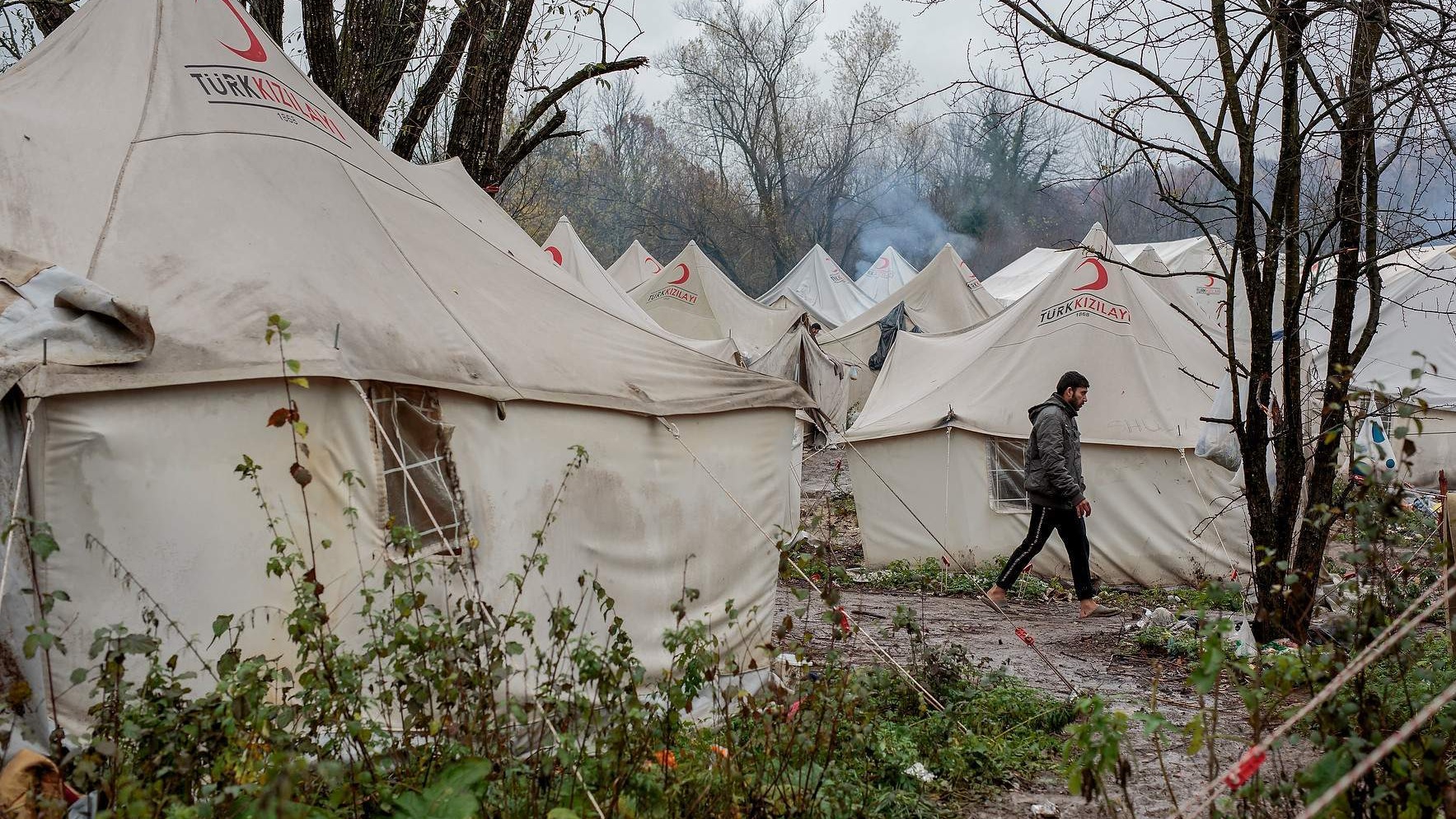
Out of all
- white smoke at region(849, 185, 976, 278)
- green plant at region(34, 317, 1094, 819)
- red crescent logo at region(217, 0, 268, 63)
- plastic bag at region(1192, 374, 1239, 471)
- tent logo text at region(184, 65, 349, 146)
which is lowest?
green plant at region(34, 317, 1094, 819)

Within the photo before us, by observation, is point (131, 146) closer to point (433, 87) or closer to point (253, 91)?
point (253, 91)

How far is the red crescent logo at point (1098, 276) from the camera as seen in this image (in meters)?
10.6

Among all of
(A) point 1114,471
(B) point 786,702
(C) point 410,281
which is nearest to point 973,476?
(A) point 1114,471

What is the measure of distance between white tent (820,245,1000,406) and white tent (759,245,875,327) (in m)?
4.32

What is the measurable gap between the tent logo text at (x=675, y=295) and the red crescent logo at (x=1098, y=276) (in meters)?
12.3

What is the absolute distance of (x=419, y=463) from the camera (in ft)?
15.9

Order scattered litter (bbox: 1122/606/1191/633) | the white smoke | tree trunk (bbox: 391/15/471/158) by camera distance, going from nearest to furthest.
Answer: scattered litter (bbox: 1122/606/1191/633), tree trunk (bbox: 391/15/471/158), the white smoke

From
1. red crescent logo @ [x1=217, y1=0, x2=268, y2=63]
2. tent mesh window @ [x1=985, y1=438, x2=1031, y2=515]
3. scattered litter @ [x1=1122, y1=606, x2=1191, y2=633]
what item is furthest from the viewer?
tent mesh window @ [x1=985, y1=438, x2=1031, y2=515]

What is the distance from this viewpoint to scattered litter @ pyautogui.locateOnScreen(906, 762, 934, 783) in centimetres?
438

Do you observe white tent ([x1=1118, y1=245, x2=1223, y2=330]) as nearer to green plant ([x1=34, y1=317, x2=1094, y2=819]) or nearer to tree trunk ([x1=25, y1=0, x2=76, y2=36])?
green plant ([x1=34, y1=317, x2=1094, y2=819])

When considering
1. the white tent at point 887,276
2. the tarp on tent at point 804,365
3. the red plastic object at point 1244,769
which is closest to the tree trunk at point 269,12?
the red plastic object at point 1244,769

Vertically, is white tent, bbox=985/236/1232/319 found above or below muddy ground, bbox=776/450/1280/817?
above

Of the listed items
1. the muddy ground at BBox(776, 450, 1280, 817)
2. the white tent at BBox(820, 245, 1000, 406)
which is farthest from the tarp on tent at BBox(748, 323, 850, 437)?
the muddy ground at BBox(776, 450, 1280, 817)

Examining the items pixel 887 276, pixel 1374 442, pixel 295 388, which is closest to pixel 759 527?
pixel 295 388
